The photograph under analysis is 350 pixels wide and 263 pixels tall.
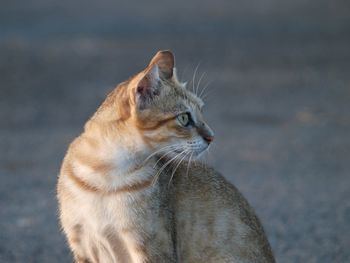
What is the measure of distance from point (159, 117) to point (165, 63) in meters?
0.41

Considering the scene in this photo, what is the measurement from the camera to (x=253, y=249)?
217 inches

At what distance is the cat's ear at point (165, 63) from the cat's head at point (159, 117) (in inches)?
0.8

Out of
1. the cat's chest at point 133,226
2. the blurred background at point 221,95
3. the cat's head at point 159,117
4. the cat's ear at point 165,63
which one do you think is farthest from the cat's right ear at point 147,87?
the blurred background at point 221,95

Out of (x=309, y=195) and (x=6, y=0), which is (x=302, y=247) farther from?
(x=6, y=0)

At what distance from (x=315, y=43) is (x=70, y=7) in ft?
23.3

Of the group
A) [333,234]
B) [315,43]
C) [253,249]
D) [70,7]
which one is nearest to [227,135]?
[333,234]

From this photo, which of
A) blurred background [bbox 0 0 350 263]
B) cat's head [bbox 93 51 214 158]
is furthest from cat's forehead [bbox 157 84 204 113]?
blurred background [bbox 0 0 350 263]

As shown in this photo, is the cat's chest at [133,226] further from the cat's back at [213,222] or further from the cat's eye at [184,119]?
the cat's eye at [184,119]

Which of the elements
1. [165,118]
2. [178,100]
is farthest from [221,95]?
[165,118]

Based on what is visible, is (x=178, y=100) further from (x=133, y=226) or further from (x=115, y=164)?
(x=133, y=226)

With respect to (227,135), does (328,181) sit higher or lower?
lower

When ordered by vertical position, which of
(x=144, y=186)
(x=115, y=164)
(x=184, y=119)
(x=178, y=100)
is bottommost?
(x=144, y=186)

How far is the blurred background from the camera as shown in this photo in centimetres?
798

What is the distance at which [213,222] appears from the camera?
5.42 metres
